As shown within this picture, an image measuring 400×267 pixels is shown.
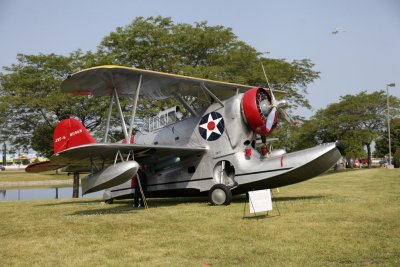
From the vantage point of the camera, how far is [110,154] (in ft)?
44.8

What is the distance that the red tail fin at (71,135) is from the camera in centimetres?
1570

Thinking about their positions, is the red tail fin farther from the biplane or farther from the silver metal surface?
the silver metal surface

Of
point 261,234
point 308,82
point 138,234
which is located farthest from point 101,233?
point 308,82

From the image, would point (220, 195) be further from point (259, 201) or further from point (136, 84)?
point (136, 84)

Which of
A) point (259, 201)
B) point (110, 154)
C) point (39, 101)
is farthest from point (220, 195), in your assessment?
point (39, 101)

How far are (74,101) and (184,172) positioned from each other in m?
15.3

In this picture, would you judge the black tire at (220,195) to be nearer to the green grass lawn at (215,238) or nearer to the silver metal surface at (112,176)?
the green grass lawn at (215,238)

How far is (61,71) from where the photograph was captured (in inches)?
1166

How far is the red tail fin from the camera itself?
15695 mm

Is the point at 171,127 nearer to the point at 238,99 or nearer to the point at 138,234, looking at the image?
the point at 238,99

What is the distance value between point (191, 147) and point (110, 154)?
270 centimetres

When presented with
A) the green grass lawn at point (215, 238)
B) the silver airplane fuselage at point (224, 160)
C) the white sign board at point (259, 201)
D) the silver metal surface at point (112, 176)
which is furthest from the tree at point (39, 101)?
the white sign board at point (259, 201)

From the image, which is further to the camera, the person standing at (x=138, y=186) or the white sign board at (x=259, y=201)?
the person standing at (x=138, y=186)

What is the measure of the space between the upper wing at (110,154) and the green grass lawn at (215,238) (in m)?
2.09
